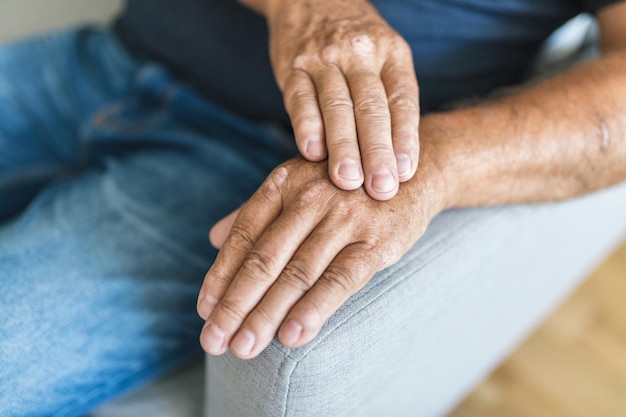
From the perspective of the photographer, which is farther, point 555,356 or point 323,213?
point 555,356

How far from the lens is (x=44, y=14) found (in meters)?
1.32

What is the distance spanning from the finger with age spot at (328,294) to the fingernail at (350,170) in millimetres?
72

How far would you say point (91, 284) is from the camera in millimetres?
753

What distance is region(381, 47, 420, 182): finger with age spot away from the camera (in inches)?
24.1

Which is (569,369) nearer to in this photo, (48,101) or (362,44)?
(362,44)

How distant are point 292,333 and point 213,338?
0.08 meters

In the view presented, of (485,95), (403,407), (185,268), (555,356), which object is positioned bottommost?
(555,356)

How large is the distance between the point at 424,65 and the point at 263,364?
55 centimetres

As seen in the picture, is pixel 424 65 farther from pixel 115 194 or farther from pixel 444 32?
pixel 115 194

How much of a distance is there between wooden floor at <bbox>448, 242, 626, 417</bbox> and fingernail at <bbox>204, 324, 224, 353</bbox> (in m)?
0.77

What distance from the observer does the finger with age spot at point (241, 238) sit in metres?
0.58

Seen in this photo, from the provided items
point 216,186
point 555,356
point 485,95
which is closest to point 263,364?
point 216,186

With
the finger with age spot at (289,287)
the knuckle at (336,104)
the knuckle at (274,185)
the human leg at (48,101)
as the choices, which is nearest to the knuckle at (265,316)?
the finger with age spot at (289,287)

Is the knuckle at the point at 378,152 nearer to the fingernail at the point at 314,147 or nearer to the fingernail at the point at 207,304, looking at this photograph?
the fingernail at the point at 314,147
